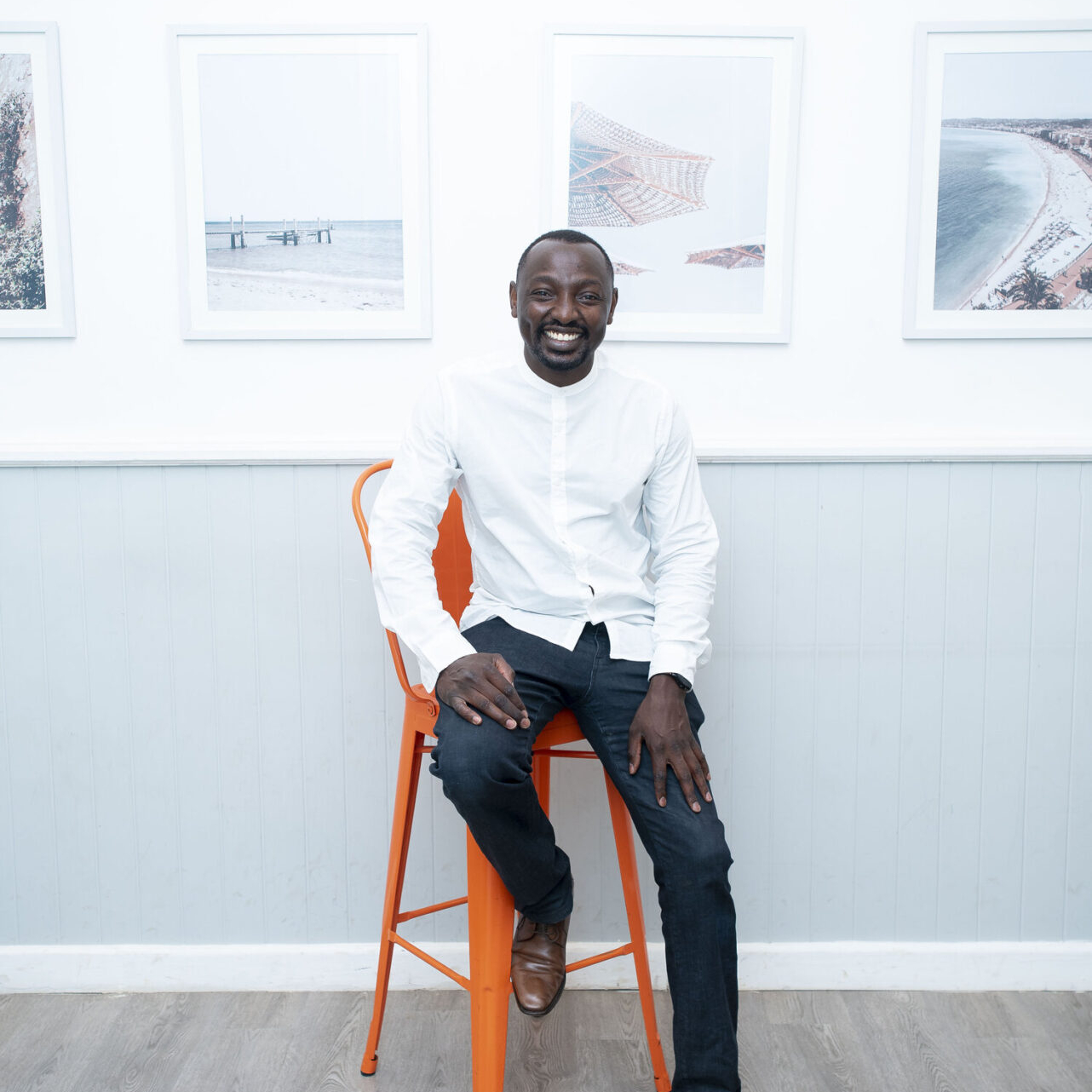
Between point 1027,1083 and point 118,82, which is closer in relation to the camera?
point 1027,1083

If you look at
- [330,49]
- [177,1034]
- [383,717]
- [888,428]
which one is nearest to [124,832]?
[177,1034]

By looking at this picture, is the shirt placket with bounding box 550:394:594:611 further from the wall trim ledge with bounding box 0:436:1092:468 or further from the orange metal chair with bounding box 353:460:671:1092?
the wall trim ledge with bounding box 0:436:1092:468

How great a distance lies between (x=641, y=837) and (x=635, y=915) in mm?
225

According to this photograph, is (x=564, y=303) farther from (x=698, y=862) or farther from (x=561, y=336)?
(x=698, y=862)

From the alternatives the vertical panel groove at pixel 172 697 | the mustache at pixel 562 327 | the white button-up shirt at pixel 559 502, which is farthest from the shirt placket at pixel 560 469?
the vertical panel groove at pixel 172 697

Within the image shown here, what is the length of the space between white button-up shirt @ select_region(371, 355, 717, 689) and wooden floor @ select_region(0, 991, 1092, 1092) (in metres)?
0.79

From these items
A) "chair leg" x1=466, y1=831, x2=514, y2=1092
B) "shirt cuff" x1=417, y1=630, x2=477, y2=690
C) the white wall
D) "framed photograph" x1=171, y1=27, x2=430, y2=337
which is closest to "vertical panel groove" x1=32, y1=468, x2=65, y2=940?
the white wall

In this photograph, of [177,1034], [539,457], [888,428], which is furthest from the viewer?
[888,428]

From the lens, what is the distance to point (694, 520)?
175 cm

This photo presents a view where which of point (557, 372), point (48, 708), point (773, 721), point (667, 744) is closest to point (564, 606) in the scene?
point (667, 744)

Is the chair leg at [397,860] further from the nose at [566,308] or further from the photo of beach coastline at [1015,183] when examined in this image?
the photo of beach coastline at [1015,183]

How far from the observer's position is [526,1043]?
6.04 ft

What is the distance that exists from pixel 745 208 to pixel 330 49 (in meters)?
0.88

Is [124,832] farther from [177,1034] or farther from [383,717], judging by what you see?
[383,717]
